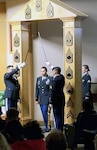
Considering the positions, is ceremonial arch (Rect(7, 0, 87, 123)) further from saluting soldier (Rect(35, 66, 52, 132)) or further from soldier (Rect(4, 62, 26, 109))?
saluting soldier (Rect(35, 66, 52, 132))

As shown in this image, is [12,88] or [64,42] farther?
[12,88]

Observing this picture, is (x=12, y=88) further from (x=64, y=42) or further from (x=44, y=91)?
(x=64, y=42)

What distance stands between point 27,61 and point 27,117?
4.33 feet

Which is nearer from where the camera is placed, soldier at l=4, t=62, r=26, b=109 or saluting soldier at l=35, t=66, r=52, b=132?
saluting soldier at l=35, t=66, r=52, b=132

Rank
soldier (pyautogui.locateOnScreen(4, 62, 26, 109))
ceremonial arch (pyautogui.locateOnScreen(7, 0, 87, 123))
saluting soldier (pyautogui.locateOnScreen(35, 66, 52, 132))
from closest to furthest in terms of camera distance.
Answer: saluting soldier (pyautogui.locateOnScreen(35, 66, 52, 132)), ceremonial arch (pyautogui.locateOnScreen(7, 0, 87, 123)), soldier (pyautogui.locateOnScreen(4, 62, 26, 109))

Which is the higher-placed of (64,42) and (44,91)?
(64,42)

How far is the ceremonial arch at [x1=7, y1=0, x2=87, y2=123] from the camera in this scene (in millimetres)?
8484

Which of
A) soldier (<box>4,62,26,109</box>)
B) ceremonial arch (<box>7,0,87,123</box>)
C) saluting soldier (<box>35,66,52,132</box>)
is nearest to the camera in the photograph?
saluting soldier (<box>35,66,52,132</box>)

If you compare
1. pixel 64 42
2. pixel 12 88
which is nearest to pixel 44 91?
pixel 12 88

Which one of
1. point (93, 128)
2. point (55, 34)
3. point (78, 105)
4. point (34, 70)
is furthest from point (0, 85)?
point (93, 128)

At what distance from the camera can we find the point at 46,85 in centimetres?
840

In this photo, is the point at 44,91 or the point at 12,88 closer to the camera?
the point at 44,91

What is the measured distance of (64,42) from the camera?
337 inches

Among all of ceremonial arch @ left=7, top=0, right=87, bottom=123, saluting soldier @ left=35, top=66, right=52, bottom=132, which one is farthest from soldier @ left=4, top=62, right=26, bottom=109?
saluting soldier @ left=35, top=66, right=52, bottom=132
